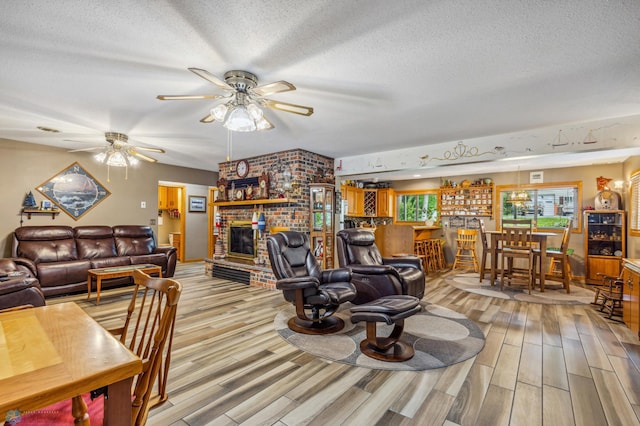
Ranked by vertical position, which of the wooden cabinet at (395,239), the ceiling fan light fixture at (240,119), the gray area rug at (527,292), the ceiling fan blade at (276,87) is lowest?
the gray area rug at (527,292)

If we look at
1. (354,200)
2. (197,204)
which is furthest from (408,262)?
(197,204)

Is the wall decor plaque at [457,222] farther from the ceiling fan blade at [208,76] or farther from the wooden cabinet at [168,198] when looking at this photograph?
the wooden cabinet at [168,198]

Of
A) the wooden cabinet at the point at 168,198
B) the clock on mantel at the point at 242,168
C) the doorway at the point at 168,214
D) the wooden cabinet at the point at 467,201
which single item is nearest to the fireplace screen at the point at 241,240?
the clock on mantel at the point at 242,168

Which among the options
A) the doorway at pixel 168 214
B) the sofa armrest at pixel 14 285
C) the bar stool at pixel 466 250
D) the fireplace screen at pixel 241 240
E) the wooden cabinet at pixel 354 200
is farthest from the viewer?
the doorway at pixel 168 214

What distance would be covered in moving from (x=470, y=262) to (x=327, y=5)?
6858mm

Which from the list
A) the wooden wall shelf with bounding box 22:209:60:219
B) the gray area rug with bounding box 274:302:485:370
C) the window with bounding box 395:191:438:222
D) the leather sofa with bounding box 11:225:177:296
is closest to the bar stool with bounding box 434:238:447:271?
the window with bounding box 395:191:438:222

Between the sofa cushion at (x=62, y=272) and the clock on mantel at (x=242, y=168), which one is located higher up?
the clock on mantel at (x=242, y=168)

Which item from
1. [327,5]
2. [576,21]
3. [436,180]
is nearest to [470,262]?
[436,180]

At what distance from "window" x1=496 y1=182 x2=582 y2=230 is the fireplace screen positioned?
5.50 meters

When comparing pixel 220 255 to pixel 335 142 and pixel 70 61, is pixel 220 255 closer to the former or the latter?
pixel 335 142

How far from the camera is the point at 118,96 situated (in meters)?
3.00

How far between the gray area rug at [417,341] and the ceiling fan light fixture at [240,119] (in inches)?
78.5

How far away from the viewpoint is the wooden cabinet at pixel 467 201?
273 inches

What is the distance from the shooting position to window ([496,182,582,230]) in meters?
6.07
